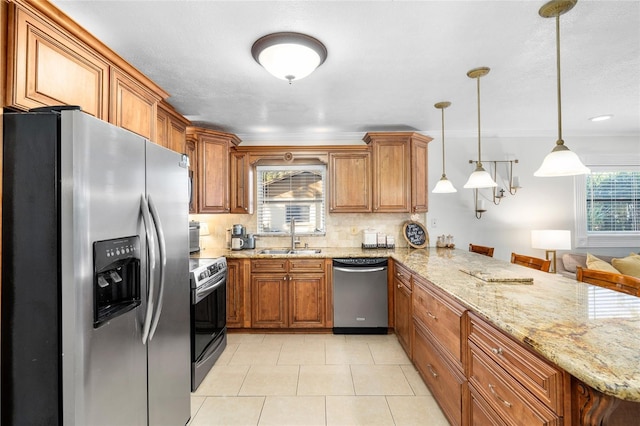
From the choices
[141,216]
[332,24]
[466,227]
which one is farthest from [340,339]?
[332,24]

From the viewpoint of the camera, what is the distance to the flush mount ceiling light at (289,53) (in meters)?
1.92

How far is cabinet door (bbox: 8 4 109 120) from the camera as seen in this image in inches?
49.4

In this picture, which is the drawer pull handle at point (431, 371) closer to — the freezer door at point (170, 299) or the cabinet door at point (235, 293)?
the freezer door at point (170, 299)

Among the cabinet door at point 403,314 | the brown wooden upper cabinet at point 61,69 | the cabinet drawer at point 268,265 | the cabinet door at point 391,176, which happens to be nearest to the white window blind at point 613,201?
the cabinet door at point 391,176

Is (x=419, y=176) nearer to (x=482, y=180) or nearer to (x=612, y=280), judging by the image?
(x=482, y=180)

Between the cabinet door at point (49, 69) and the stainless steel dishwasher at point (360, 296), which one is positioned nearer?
the cabinet door at point (49, 69)

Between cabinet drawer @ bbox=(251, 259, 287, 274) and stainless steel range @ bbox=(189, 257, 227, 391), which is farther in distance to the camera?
cabinet drawer @ bbox=(251, 259, 287, 274)

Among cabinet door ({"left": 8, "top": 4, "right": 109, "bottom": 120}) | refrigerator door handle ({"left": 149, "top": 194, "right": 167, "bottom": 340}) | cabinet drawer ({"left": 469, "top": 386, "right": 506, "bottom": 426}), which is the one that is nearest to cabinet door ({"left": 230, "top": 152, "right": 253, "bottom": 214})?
cabinet door ({"left": 8, "top": 4, "right": 109, "bottom": 120})

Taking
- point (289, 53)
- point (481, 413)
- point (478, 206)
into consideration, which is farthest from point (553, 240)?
point (289, 53)

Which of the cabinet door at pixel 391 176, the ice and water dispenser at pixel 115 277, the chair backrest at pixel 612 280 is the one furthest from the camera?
the cabinet door at pixel 391 176

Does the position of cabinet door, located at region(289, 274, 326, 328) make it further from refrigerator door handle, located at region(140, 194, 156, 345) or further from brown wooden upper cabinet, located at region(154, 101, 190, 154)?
refrigerator door handle, located at region(140, 194, 156, 345)

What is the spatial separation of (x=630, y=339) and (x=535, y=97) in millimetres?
2662

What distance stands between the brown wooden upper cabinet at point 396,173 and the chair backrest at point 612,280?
6.55ft

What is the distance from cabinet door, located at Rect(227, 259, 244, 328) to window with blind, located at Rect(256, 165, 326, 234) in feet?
2.72
